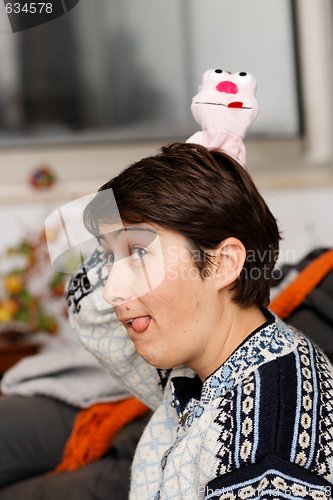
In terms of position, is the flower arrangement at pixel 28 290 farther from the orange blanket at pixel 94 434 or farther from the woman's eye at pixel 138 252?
the woman's eye at pixel 138 252

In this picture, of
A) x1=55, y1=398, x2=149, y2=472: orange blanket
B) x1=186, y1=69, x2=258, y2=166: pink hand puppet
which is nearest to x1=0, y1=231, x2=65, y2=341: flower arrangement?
x1=55, y1=398, x2=149, y2=472: orange blanket

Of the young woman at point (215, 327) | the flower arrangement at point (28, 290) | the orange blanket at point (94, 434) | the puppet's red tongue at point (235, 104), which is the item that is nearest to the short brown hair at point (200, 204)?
the young woman at point (215, 327)

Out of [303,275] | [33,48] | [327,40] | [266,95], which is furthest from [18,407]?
[327,40]

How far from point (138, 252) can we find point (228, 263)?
119 millimetres

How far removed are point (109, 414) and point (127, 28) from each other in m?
1.77

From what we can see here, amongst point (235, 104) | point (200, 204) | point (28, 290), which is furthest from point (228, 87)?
point (28, 290)

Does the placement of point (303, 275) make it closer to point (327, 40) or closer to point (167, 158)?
point (167, 158)

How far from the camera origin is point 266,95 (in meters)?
3.31

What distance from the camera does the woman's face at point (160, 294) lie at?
1.03m

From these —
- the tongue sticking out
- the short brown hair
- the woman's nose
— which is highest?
the short brown hair

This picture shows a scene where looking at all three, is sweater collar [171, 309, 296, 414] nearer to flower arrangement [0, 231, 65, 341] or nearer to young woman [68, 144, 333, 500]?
young woman [68, 144, 333, 500]

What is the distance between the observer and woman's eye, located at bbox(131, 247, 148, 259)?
104 cm

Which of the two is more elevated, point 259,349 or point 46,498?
point 259,349

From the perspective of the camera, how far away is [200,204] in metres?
1.03
